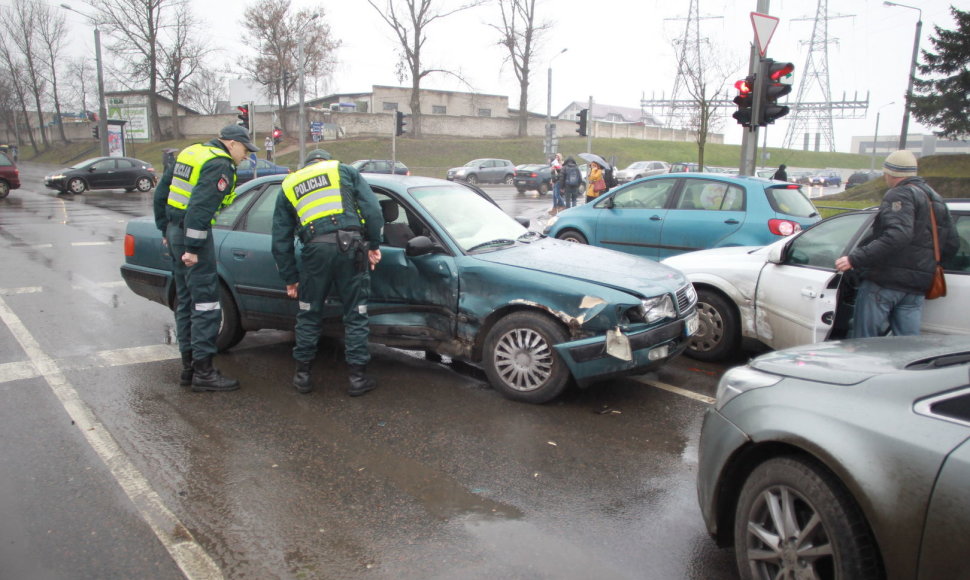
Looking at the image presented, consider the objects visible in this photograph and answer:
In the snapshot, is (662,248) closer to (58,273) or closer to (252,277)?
(252,277)

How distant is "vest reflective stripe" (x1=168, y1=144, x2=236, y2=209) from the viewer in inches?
193

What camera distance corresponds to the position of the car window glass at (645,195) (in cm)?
898

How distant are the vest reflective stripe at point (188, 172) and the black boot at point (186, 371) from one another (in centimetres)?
113

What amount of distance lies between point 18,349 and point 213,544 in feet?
13.3

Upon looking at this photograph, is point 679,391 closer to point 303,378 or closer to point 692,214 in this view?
point 303,378

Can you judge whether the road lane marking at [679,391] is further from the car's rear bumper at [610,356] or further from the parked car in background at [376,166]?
the parked car in background at [376,166]

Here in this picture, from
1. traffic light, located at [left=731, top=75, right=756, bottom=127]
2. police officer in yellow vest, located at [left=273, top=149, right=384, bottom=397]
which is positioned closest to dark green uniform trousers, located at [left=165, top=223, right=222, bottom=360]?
police officer in yellow vest, located at [left=273, top=149, right=384, bottom=397]

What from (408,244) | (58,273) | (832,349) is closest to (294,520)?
(408,244)

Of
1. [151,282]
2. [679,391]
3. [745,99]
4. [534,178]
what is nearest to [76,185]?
[534,178]

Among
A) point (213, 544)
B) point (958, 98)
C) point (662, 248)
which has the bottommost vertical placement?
point (213, 544)

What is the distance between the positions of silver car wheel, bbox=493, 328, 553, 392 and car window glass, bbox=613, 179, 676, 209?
16.1ft

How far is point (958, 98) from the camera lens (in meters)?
24.8

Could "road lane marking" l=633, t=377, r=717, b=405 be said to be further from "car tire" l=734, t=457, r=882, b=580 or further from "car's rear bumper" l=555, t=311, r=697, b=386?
"car tire" l=734, t=457, r=882, b=580

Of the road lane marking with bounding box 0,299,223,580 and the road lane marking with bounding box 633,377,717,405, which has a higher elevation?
the road lane marking with bounding box 633,377,717,405
